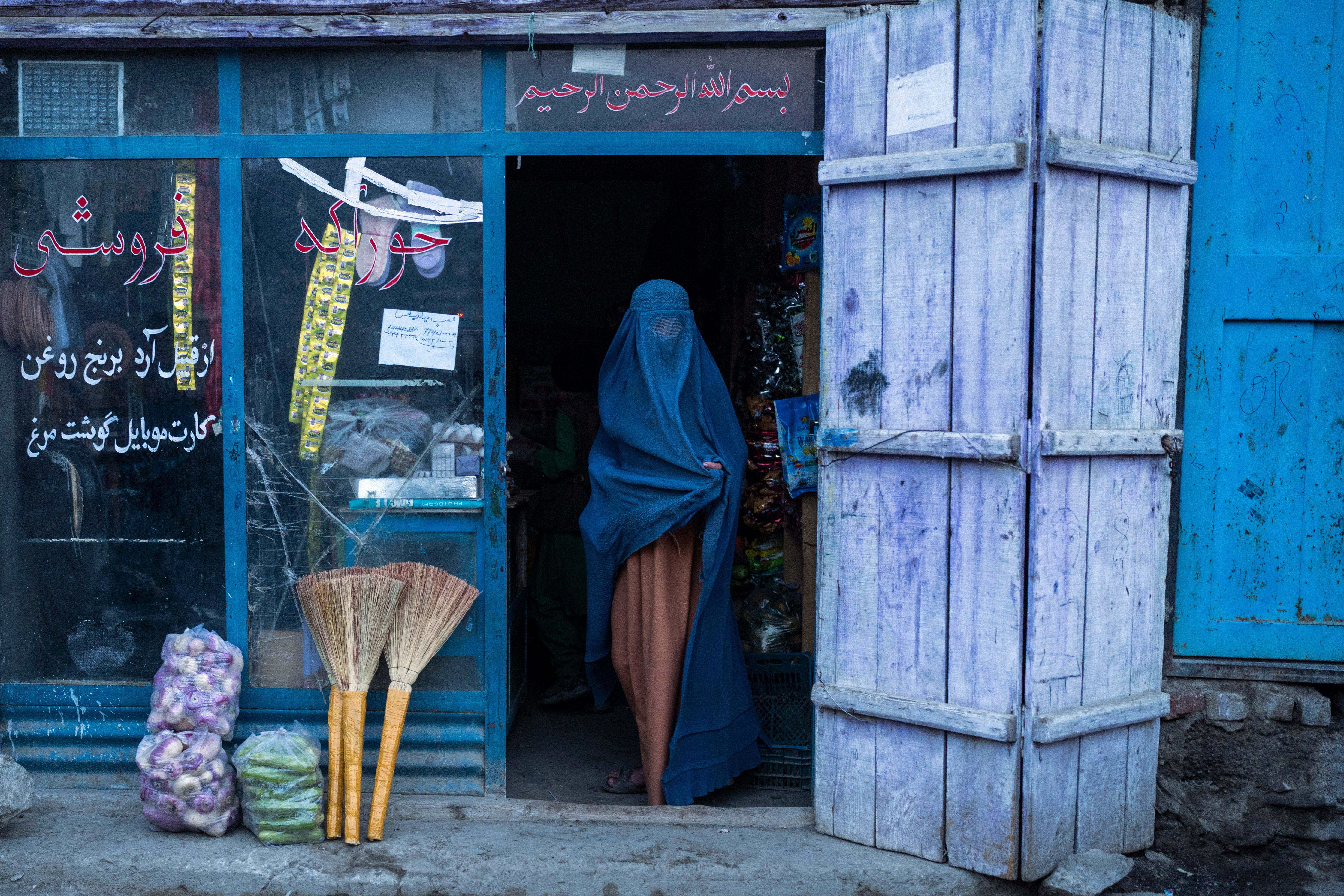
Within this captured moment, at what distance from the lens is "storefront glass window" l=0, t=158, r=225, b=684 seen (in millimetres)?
3613

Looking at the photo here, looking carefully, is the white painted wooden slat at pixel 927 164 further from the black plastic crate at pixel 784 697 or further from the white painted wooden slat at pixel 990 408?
the black plastic crate at pixel 784 697

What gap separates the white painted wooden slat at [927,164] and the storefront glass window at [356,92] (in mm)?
1375

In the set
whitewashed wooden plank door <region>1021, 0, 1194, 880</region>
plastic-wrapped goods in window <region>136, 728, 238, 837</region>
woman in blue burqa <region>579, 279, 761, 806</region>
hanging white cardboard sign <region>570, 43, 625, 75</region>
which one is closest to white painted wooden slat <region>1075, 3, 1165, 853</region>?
whitewashed wooden plank door <region>1021, 0, 1194, 880</region>

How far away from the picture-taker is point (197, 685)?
11.2 feet

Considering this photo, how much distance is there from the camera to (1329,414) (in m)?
3.41

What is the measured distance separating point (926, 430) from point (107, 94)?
323 centimetres

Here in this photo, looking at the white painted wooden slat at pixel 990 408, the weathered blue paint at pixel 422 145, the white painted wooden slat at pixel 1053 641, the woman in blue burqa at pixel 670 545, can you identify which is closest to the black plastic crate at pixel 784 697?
the woman in blue burqa at pixel 670 545

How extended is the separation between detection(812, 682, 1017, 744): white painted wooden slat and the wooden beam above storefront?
231cm

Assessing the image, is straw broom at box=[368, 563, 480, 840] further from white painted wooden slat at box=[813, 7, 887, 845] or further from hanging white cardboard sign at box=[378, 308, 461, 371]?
white painted wooden slat at box=[813, 7, 887, 845]

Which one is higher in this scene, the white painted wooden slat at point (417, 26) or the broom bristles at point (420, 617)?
the white painted wooden slat at point (417, 26)

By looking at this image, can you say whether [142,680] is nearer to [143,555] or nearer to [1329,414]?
[143,555]

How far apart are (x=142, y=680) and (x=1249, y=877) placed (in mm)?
4126

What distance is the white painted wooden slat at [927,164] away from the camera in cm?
296

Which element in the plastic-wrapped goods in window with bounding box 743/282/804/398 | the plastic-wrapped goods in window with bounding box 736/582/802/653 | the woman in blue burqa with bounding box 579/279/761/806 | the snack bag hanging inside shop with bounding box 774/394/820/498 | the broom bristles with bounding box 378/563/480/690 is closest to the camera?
the broom bristles with bounding box 378/563/480/690
